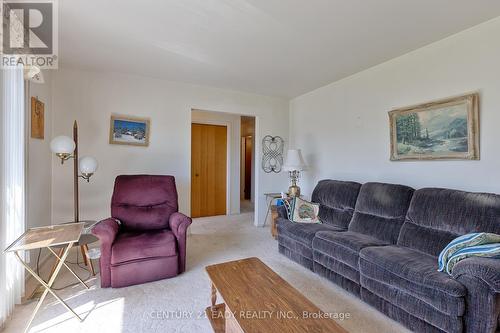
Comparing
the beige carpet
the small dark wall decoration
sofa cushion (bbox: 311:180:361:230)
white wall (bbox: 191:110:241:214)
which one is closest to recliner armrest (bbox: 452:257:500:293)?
the beige carpet

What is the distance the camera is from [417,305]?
1.64 m

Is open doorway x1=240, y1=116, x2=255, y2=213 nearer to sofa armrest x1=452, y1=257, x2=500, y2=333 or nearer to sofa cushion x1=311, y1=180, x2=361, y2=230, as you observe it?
sofa cushion x1=311, y1=180, x2=361, y2=230

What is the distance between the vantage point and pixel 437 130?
8.16 feet

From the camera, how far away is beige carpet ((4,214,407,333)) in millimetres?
1749

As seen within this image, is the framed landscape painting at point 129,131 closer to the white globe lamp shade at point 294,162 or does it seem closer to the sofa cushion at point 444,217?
the white globe lamp shade at point 294,162

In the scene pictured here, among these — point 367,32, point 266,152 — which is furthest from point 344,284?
point 266,152

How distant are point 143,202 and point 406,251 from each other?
2743mm

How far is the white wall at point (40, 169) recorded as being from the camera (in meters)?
2.45

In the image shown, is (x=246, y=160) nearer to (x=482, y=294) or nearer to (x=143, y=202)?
(x=143, y=202)

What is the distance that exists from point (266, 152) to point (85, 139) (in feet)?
9.47

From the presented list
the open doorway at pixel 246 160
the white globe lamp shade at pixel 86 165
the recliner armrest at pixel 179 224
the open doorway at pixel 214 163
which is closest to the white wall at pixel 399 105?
the open doorway at pixel 214 163

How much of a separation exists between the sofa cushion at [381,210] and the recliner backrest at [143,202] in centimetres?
218

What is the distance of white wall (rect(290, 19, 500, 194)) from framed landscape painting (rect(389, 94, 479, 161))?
7 cm

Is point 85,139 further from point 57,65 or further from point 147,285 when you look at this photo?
point 147,285
